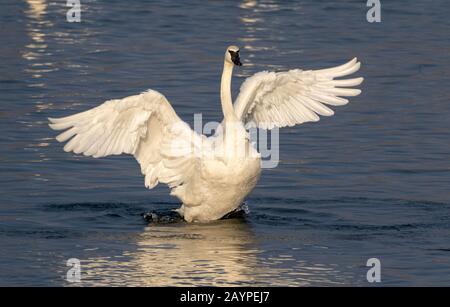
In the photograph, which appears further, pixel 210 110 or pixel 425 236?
pixel 210 110

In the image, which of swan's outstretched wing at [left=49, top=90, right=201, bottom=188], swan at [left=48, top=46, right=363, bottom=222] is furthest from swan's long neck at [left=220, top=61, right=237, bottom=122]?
swan's outstretched wing at [left=49, top=90, right=201, bottom=188]

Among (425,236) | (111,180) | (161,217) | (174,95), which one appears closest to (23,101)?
(174,95)

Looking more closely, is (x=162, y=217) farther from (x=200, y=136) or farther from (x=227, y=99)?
(x=227, y=99)

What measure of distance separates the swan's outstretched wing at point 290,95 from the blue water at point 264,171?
955 mm

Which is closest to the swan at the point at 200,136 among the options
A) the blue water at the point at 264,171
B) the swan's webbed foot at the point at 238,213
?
the swan's webbed foot at the point at 238,213

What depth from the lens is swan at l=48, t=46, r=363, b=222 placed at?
45.2ft

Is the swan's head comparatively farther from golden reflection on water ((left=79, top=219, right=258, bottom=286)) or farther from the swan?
golden reflection on water ((left=79, top=219, right=258, bottom=286))

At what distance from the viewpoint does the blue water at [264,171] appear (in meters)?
12.7

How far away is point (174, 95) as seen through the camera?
2031 centimetres

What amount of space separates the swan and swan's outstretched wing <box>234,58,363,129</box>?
0.01 meters

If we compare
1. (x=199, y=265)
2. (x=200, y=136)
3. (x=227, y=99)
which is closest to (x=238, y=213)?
(x=200, y=136)

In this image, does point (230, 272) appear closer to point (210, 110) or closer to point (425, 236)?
point (425, 236)
